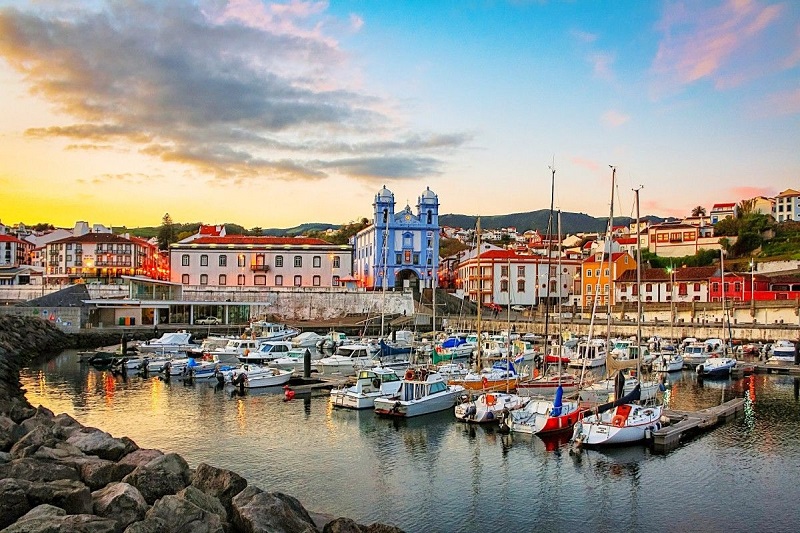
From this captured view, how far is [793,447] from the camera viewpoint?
2527cm

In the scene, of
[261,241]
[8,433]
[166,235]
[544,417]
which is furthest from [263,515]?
[166,235]

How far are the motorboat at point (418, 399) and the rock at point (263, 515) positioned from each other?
16247mm

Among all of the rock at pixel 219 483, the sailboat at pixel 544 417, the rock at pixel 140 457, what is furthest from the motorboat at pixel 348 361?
the rock at pixel 219 483

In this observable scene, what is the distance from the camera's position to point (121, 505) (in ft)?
38.8

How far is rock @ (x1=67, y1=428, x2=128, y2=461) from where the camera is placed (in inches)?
689

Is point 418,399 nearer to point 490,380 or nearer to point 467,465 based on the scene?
point 490,380

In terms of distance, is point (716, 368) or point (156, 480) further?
point (716, 368)

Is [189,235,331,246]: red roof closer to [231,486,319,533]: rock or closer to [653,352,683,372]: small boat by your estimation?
[653,352,683,372]: small boat

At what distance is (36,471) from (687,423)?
22.9 metres

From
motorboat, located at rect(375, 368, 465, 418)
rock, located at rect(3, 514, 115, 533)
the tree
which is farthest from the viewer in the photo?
the tree

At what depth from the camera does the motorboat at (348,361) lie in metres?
44.2

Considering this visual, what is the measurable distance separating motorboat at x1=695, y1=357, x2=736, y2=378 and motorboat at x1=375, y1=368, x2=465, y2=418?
20.9m

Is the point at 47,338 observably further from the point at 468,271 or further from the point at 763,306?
the point at 763,306

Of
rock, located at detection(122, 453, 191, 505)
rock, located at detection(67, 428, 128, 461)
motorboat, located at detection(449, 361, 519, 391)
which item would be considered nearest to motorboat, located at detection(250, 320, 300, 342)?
motorboat, located at detection(449, 361, 519, 391)
